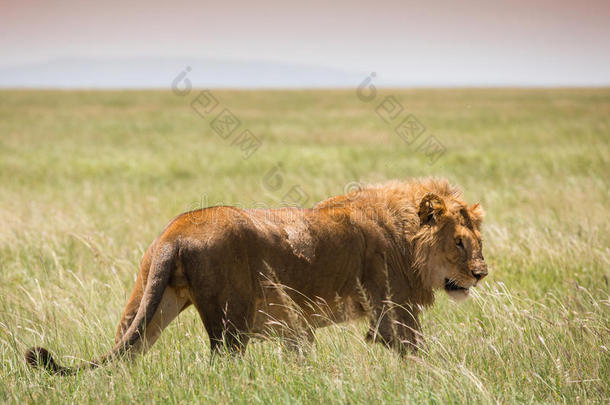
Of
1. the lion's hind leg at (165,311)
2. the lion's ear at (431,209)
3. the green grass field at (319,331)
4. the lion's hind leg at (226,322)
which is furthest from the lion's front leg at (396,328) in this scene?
the lion's hind leg at (165,311)

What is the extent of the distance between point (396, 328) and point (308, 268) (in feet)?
2.20

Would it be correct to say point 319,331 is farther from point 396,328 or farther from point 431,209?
point 431,209

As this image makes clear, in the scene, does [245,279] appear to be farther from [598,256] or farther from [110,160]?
[110,160]

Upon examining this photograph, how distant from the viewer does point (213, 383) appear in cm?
318

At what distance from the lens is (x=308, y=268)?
136 inches

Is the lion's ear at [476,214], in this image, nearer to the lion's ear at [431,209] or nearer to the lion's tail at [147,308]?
the lion's ear at [431,209]

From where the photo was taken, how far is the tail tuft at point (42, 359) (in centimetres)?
281

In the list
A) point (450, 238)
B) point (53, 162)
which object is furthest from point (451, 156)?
point (450, 238)

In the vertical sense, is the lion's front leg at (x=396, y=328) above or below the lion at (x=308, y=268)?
below

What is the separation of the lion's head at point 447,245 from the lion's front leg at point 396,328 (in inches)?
12.6

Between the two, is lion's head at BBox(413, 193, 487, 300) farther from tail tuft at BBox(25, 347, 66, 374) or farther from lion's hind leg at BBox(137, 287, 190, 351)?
tail tuft at BBox(25, 347, 66, 374)

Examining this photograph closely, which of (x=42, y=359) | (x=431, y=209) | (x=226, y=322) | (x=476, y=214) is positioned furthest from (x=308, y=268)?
(x=42, y=359)

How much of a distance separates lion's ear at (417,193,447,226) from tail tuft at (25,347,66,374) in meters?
2.28

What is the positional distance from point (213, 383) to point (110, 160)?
541 inches
